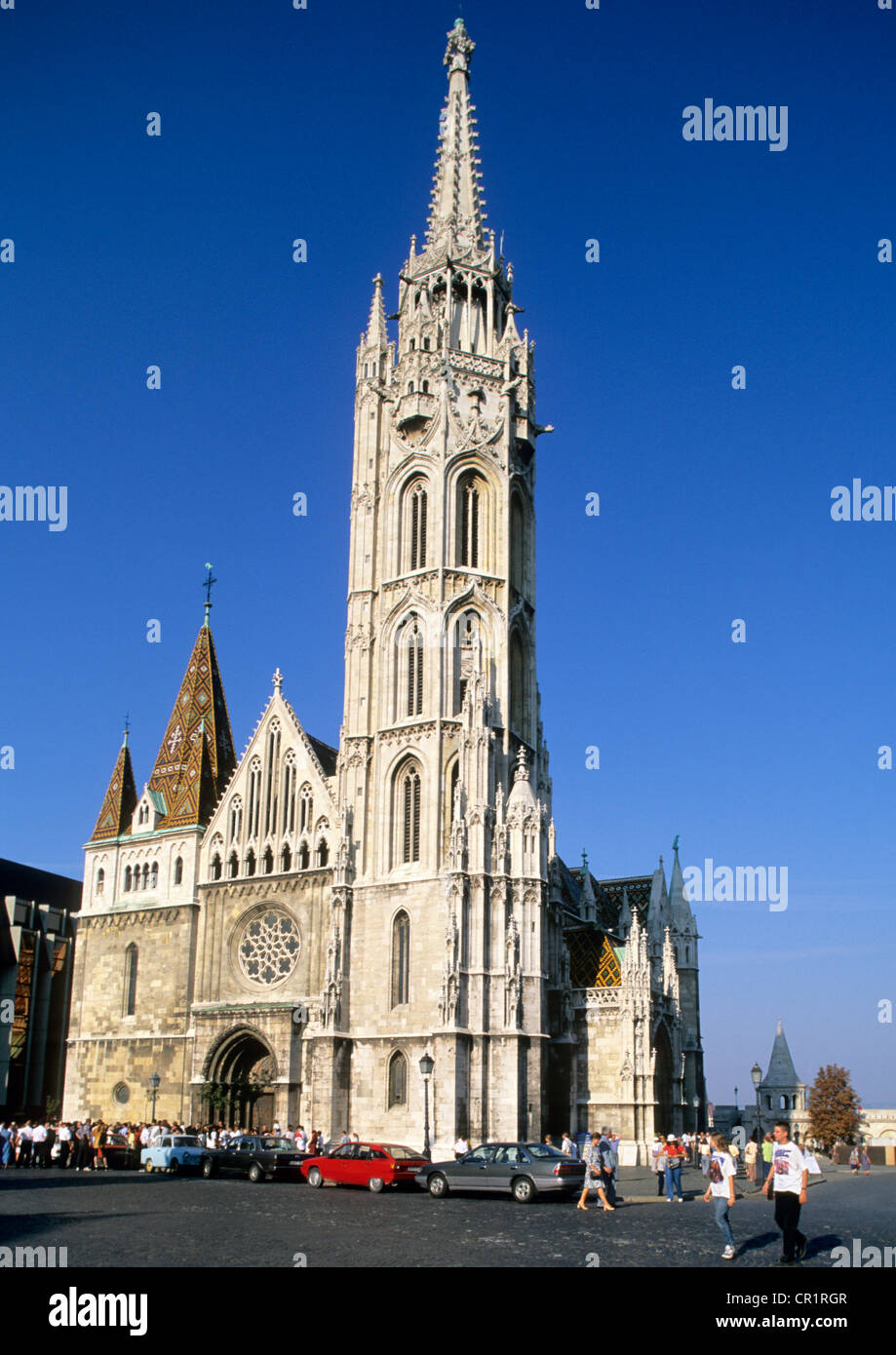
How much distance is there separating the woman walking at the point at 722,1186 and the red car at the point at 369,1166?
13.7m

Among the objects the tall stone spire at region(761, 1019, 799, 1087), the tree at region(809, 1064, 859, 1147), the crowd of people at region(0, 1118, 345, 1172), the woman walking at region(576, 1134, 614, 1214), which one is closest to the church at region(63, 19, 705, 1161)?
the crowd of people at region(0, 1118, 345, 1172)

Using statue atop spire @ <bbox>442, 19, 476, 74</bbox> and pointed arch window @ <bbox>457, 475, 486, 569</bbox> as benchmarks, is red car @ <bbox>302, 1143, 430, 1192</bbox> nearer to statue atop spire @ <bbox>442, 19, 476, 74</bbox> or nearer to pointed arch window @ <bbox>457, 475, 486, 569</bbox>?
pointed arch window @ <bbox>457, 475, 486, 569</bbox>

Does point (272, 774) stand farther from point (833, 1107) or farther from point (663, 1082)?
point (833, 1107)

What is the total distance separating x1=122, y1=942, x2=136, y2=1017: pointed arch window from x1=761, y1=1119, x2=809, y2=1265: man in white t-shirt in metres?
38.2

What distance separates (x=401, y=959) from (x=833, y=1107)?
176ft

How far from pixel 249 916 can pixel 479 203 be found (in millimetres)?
32790

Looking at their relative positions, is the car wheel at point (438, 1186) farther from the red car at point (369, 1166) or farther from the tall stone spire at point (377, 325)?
the tall stone spire at point (377, 325)

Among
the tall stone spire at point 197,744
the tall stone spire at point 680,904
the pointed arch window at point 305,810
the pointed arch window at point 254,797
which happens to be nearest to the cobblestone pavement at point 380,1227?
the pointed arch window at point 305,810

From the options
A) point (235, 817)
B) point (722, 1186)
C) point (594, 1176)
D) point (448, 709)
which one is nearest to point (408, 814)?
point (448, 709)

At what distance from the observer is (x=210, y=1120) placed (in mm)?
45562

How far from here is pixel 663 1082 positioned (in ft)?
167

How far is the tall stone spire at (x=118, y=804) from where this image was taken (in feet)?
178

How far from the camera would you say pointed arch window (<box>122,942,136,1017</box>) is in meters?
49.9
